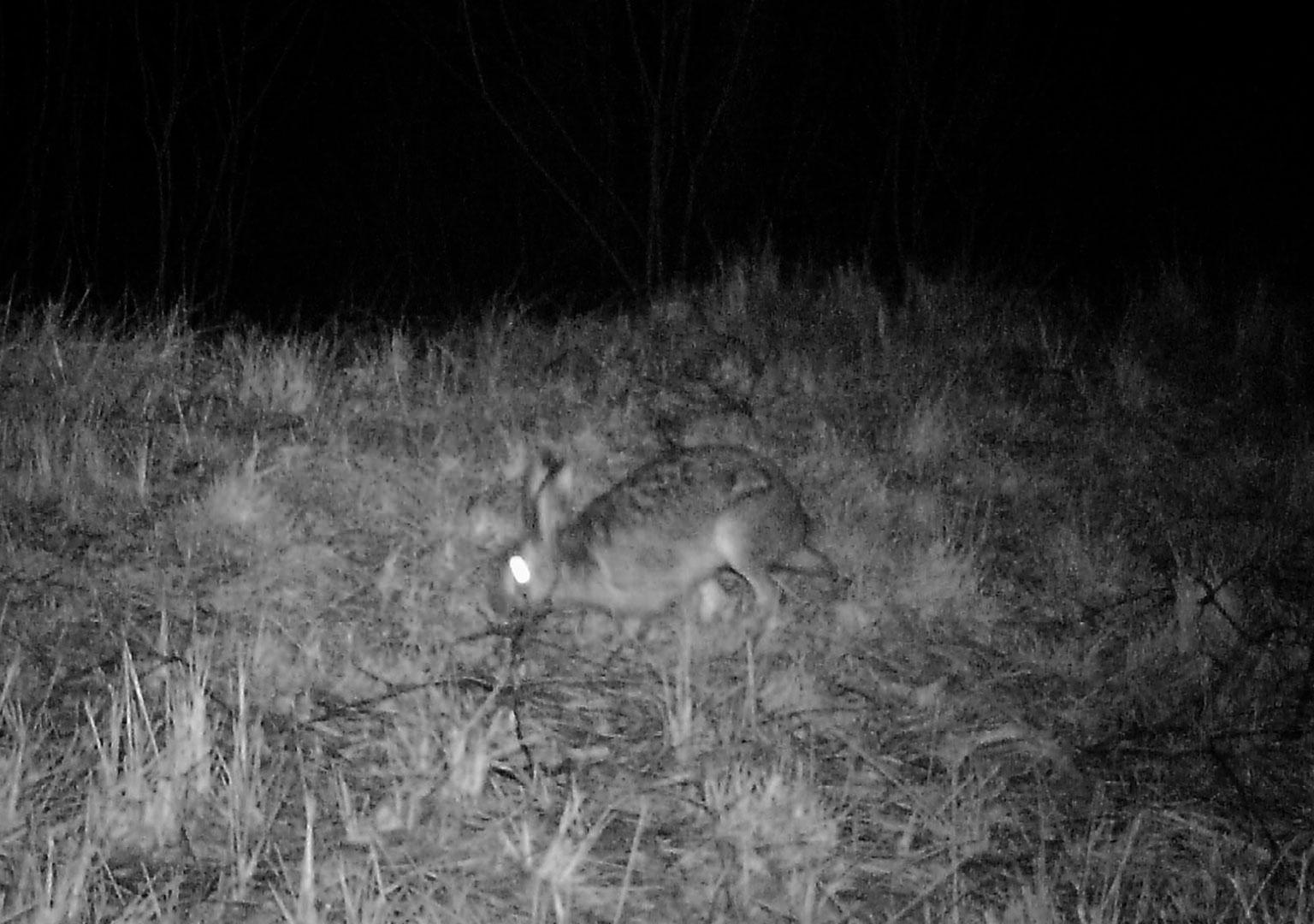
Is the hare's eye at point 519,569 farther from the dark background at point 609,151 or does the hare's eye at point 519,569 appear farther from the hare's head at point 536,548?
the dark background at point 609,151

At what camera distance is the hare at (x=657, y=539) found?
14.4 ft

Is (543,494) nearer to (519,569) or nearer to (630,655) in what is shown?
(519,569)

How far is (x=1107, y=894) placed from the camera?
2.86m

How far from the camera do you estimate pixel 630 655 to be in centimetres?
412

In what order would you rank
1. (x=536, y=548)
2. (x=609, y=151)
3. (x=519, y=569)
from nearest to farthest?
(x=519, y=569)
(x=536, y=548)
(x=609, y=151)

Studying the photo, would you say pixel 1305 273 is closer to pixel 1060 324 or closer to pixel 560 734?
pixel 1060 324

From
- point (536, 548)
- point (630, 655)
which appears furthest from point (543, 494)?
point (630, 655)

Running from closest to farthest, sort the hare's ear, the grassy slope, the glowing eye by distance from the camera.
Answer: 1. the grassy slope
2. the glowing eye
3. the hare's ear

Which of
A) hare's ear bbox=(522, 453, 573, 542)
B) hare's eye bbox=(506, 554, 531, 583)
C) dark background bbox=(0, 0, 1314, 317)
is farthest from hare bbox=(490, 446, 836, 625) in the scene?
dark background bbox=(0, 0, 1314, 317)

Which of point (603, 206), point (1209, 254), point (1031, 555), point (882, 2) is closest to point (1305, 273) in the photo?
point (1209, 254)

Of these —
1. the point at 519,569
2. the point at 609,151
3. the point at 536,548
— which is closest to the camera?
the point at 519,569

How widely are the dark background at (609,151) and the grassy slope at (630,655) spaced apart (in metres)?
3.72

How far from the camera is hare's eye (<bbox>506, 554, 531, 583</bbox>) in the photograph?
4094 millimetres

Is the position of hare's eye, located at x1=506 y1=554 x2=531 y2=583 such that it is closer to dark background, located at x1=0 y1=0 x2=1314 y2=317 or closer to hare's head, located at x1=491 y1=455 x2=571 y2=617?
hare's head, located at x1=491 y1=455 x2=571 y2=617
